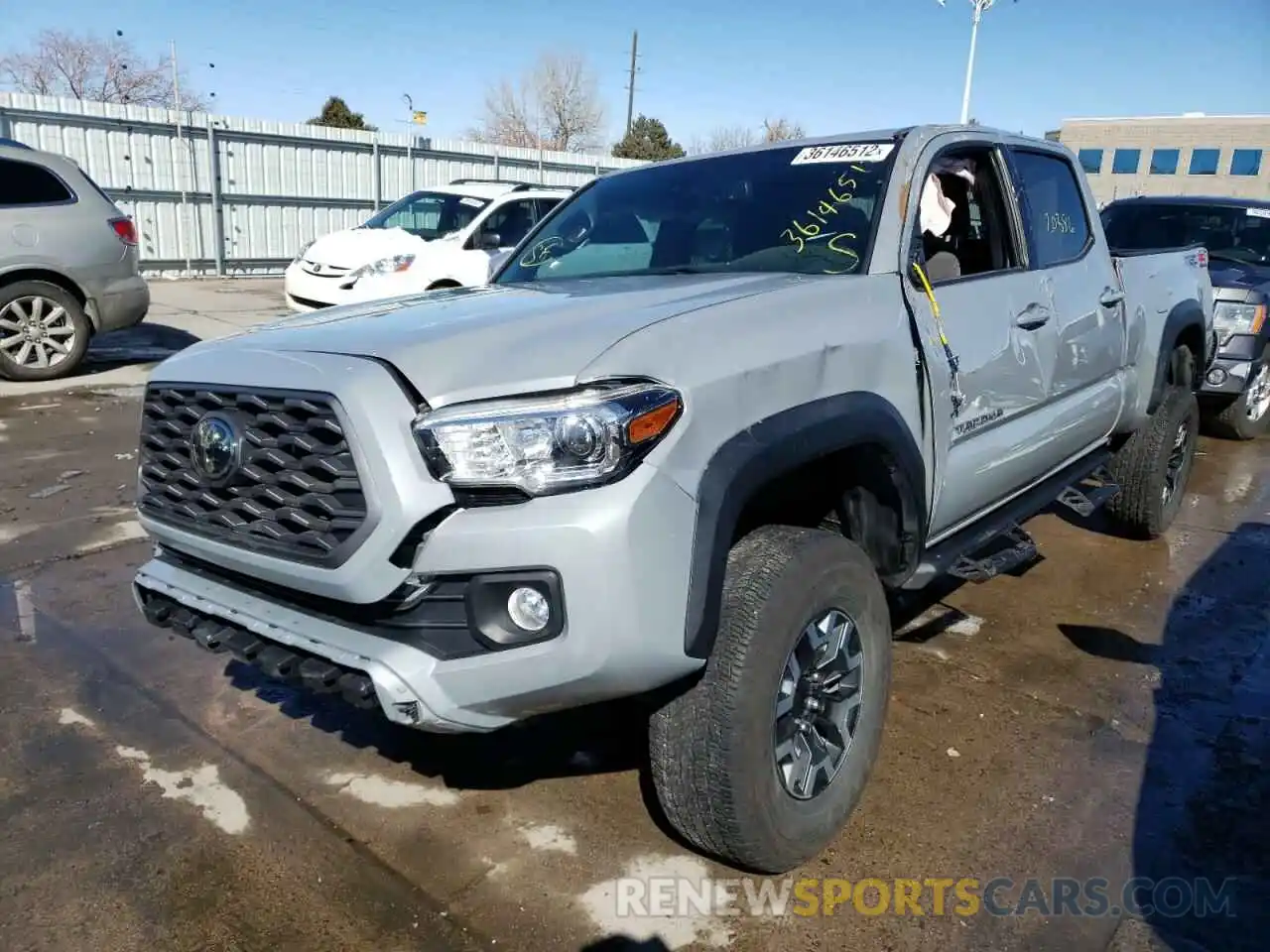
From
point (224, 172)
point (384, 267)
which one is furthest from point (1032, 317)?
point (224, 172)

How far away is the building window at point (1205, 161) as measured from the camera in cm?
5869

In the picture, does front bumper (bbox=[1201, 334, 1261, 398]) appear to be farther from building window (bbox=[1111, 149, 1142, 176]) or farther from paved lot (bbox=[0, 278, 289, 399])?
building window (bbox=[1111, 149, 1142, 176])

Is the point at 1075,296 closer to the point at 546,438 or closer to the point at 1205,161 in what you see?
the point at 546,438

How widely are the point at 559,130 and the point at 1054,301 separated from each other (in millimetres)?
56355

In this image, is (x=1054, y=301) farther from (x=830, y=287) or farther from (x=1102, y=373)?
(x=830, y=287)

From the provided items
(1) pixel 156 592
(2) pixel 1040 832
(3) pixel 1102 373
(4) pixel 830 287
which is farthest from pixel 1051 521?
(1) pixel 156 592

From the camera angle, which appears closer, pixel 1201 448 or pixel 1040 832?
pixel 1040 832

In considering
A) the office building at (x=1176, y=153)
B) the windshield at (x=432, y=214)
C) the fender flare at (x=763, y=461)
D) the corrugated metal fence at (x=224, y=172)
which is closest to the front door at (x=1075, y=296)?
the fender flare at (x=763, y=461)

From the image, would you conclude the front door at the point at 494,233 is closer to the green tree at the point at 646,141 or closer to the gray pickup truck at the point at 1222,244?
the gray pickup truck at the point at 1222,244

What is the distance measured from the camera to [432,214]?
442 inches

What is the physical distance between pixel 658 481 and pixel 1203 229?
317 inches

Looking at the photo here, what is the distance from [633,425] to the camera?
2076mm

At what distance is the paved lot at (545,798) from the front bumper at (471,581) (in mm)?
654

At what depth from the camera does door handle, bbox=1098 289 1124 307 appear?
14.3 feet
